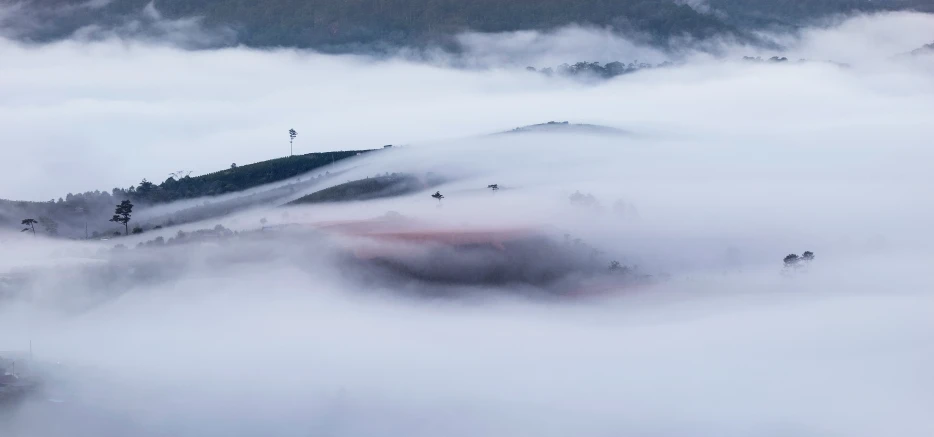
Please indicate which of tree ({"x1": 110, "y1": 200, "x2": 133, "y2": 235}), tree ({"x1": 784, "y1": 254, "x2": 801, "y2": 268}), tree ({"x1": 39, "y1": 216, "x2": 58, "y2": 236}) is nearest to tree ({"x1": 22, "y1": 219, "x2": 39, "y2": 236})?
tree ({"x1": 39, "y1": 216, "x2": 58, "y2": 236})

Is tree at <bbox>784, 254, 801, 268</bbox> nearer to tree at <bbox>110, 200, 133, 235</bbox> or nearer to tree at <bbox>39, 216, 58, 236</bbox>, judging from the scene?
tree at <bbox>110, 200, 133, 235</bbox>

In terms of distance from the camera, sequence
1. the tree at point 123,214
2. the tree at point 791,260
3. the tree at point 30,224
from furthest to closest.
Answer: the tree at point 123,214
the tree at point 30,224
the tree at point 791,260

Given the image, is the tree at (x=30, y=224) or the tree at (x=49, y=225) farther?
the tree at (x=49, y=225)

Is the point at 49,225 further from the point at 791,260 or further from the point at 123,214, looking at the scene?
the point at 791,260

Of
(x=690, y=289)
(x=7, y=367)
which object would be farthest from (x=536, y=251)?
(x=7, y=367)

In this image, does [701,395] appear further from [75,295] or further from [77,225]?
[77,225]

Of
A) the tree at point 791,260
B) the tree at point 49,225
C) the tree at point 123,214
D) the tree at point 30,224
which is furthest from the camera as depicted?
the tree at point 123,214

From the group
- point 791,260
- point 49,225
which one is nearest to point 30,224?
point 49,225

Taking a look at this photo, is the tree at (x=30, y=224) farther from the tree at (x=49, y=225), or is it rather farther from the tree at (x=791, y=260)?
the tree at (x=791, y=260)

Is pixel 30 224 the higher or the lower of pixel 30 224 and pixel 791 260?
the higher

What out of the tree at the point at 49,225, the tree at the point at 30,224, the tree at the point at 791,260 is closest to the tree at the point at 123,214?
the tree at the point at 49,225

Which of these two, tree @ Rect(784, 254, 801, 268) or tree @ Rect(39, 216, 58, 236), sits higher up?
tree @ Rect(39, 216, 58, 236)
